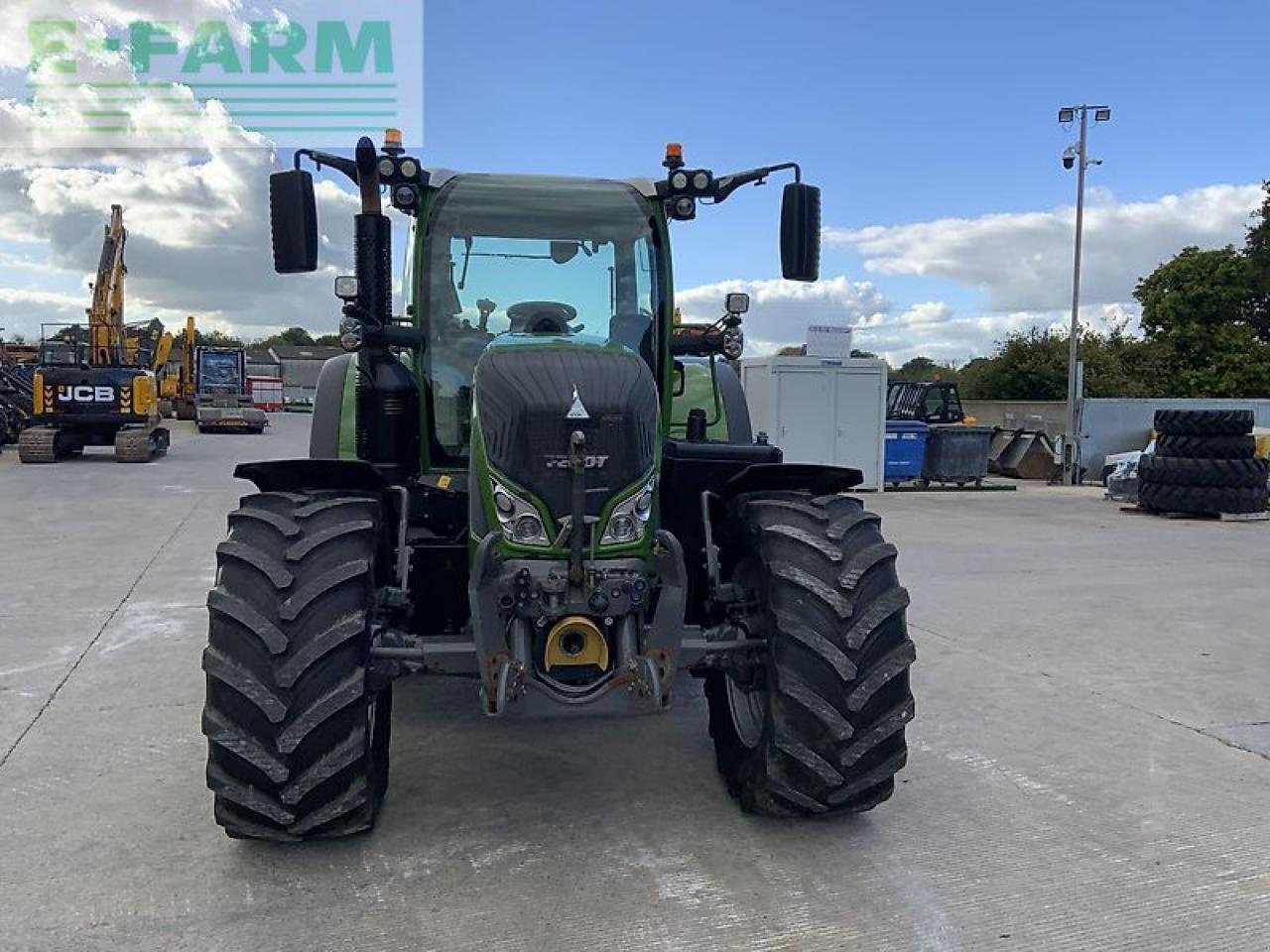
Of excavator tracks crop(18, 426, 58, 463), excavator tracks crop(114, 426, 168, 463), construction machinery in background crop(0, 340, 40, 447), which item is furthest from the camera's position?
construction machinery in background crop(0, 340, 40, 447)

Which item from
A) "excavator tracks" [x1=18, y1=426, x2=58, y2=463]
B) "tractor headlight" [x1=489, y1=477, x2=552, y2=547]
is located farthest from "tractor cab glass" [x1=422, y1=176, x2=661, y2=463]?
"excavator tracks" [x1=18, y1=426, x2=58, y2=463]

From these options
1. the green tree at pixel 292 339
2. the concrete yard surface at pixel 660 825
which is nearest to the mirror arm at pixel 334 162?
the concrete yard surface at pixel 660 825

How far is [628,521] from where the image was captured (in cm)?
363

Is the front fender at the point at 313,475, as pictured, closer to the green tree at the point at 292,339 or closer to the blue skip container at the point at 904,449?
the blue skip container at the point at 904,449

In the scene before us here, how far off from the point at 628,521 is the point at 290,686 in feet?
4.05

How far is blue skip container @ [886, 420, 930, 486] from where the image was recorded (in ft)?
61.9

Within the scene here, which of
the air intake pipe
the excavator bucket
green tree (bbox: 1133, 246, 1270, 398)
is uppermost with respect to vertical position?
green tree (bbox: 1133, 246, 1270, 398)

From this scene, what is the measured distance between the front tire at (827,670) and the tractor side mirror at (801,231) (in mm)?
1476

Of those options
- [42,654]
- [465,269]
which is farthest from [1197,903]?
[42,654]

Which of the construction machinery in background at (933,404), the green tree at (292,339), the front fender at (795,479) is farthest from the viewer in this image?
the green tree at (292,339)

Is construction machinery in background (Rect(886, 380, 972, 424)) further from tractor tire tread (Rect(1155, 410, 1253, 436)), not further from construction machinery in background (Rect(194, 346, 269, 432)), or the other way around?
construction machinery in background (Rect(194, 346, 269, 432))

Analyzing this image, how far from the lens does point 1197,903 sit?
333 centimetres

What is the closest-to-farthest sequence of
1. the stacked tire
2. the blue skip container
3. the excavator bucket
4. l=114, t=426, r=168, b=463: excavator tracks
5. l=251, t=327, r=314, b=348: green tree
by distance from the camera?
the stacked tire → the blue skip container → l=114, t=426, r=168, b=463: excavator tracks → the excavator bucket → l=251, t=327, r=314, b=348: green tree

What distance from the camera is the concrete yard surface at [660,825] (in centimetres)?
314
